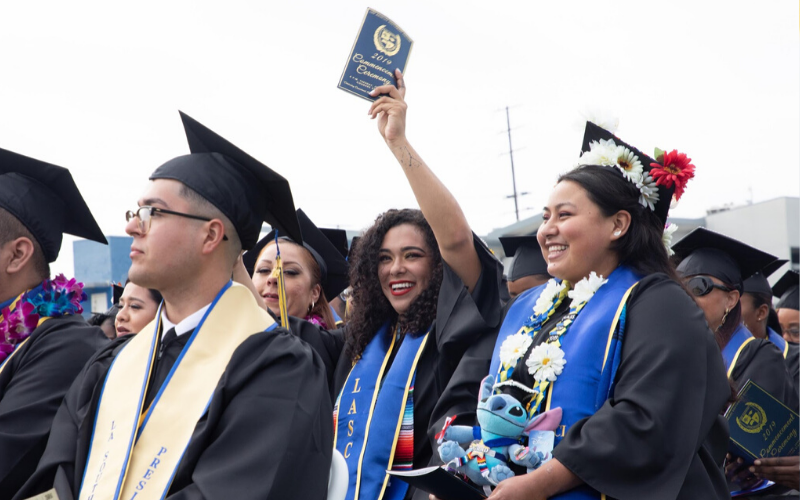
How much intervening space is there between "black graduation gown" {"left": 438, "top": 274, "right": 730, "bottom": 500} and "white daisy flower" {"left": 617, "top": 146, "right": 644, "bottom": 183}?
21.4 inches

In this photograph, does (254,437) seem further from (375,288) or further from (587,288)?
(375,288)

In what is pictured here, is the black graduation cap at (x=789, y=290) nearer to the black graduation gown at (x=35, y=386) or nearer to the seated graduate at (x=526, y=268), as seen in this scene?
the seated graduate at (x=526, y=268)

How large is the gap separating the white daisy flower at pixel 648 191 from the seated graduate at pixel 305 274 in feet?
7.11

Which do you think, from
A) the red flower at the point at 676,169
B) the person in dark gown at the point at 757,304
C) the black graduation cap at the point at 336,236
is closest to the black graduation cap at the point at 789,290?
the person in dark gown at the point at 757,304

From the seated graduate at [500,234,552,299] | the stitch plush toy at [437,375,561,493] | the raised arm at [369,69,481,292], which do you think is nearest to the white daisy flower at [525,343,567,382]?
the stitch plush toy at [437,375,561,493]

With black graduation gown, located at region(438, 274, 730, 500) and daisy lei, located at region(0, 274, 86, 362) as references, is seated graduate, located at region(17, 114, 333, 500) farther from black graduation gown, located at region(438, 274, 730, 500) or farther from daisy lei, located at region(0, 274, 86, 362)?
black graduation gown, located at region(438, 274, 730, 500)

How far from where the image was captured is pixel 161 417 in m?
2.50

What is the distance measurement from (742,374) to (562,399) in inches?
93.7

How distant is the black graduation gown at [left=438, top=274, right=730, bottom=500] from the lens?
97.9 inches

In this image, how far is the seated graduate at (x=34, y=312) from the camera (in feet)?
9.93

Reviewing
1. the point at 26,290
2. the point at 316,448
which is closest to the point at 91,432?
the point at 316,448

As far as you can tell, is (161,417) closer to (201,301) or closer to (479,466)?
(201,301)

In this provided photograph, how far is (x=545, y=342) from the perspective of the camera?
299 cm

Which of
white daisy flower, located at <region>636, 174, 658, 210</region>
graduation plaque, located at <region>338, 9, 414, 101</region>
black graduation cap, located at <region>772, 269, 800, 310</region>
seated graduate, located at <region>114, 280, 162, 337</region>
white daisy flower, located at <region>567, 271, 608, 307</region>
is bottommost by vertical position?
seated graduate, located at <region>114, 280, 162, 337</region>
